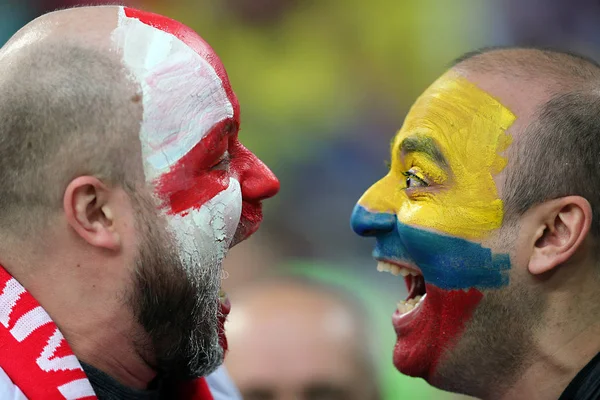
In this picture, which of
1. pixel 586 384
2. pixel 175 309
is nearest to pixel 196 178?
pixel 175 309

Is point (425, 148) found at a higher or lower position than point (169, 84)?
lower

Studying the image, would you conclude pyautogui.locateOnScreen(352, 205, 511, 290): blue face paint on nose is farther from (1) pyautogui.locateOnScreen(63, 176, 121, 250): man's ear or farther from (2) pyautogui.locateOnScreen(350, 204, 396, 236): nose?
(1) pyautogui.locateOnScreen(63, 176, 121, 250): man's ear

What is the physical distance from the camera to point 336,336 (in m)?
3.72

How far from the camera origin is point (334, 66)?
6070mm

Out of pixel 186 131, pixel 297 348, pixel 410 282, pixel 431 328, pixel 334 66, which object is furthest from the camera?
pixel 334 66

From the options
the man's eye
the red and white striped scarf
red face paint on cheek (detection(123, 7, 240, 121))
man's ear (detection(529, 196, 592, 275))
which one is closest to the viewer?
the red and white striped scarf

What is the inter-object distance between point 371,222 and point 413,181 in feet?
0.67

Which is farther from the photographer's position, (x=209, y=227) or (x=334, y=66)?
(x=334, y=66)

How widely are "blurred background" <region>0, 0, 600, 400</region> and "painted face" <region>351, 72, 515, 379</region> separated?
2589 millimetres

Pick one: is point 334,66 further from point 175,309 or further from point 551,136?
point 175,309

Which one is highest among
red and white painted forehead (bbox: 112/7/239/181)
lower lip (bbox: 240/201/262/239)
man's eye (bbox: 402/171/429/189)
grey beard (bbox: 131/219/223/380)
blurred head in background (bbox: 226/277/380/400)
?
red and white painted forehead (bbox: 112/7/239/181)

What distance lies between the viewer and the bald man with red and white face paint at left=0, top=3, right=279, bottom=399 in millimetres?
2242

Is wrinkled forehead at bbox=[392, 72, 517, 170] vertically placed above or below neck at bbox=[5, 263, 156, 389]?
above

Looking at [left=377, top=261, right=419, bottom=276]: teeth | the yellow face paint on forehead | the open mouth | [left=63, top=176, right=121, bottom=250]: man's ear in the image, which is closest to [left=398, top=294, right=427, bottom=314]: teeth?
the open mouth
